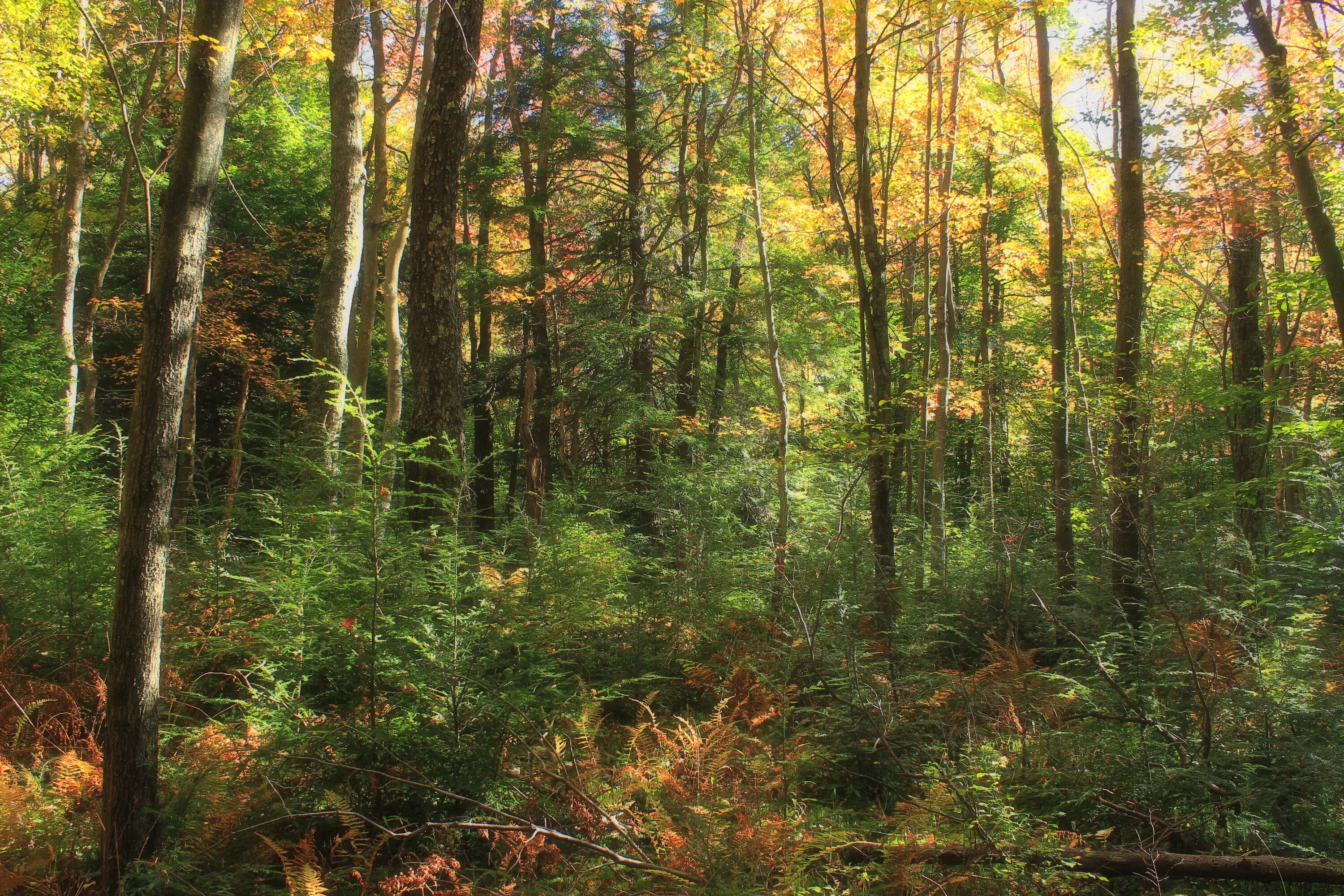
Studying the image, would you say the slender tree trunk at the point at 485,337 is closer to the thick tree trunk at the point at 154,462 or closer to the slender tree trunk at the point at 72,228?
the slender tree trunk at the point at 72,228

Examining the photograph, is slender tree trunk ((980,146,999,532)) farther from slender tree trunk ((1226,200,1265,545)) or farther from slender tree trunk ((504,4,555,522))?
slender tree trunk ((504,4,555,522))

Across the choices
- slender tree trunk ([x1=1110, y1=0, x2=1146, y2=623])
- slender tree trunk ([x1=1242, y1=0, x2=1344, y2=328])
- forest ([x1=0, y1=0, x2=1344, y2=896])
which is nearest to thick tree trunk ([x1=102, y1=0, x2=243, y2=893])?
forest ([x1=0, y1=0, x2=1344, y2=896])

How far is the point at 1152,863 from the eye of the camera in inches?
112

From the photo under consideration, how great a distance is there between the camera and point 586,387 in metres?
13.9

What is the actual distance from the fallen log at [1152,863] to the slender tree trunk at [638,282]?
9.43 m

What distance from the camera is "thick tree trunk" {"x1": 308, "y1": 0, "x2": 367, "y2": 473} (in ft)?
29.7

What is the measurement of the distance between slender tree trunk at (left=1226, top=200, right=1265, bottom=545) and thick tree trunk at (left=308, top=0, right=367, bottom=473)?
11626mm

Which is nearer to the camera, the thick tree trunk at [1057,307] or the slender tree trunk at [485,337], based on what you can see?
the thick tree trunk at [1057,307]

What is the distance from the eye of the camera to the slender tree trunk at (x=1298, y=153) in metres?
7.22

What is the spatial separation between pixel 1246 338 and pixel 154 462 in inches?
505

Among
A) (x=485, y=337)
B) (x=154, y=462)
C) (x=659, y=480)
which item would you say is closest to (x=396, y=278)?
(x=659, y=480)

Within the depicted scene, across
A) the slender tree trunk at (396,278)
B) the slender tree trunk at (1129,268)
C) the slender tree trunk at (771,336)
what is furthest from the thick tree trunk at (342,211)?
the slender tree trunk at (1129,268)

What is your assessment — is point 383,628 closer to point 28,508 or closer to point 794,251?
point 28,508

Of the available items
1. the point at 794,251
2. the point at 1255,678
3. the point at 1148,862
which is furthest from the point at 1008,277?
the point at 1148,862
